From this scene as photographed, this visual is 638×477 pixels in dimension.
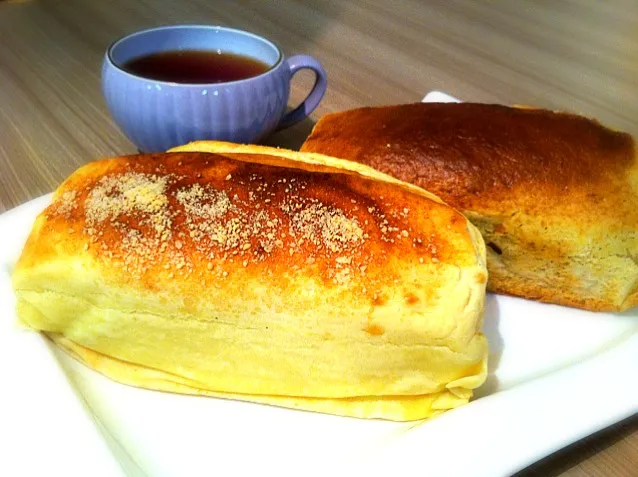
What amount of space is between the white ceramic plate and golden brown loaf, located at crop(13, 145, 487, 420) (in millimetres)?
29

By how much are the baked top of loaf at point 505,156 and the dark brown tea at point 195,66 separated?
303 millimetres

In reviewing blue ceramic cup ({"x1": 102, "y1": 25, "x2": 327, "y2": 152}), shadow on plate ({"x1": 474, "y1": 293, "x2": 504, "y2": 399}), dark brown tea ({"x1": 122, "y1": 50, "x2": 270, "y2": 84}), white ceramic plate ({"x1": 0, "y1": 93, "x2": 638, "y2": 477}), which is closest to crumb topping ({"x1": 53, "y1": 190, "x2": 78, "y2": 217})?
white ceramic plate ({"x1": 0, "y1": 93, "x2": 638, "y2": 477})

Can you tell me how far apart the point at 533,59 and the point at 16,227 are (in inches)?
65.8

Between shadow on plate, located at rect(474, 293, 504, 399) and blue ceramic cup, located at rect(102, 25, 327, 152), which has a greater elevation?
blue ceramic cup, located at rect(102, 25, 327, 152)

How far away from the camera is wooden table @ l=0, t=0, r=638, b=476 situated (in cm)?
147

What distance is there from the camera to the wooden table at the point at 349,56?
1.47 m

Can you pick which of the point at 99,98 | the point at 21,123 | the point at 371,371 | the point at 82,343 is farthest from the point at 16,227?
the point at 99,98

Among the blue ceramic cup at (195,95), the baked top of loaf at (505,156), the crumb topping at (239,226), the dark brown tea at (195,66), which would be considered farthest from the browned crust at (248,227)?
the dark brown tea at (195,66)

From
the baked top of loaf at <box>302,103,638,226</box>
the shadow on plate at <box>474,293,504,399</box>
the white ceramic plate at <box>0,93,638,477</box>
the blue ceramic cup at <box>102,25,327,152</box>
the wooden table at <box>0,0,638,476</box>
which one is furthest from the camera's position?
the wooden table at <box>0,0,638,476</box>

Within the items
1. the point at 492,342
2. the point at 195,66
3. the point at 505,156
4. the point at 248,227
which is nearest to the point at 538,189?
the point at 505,156

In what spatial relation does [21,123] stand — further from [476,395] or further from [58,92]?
[476,395]

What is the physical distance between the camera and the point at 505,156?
36.5 inches

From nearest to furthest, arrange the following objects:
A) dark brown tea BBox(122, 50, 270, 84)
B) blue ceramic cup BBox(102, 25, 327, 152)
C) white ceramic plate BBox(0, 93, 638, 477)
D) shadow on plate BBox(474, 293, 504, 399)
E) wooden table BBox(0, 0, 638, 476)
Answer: white ceramic plate BBox(0, 93, 638, 477) < shadow on plate BBox(474, 293, 504, 399) < blue ceramic cup BBox(102, 25, 327, 152) < dark brown tea BBox(122, 50, 270, 84) < wooden table BBox(0, 0, 638, 476)

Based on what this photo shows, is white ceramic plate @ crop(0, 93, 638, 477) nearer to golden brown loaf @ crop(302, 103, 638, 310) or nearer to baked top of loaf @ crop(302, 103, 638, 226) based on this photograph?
golden brown loaf @ crop(302, 103, 638, 310)
